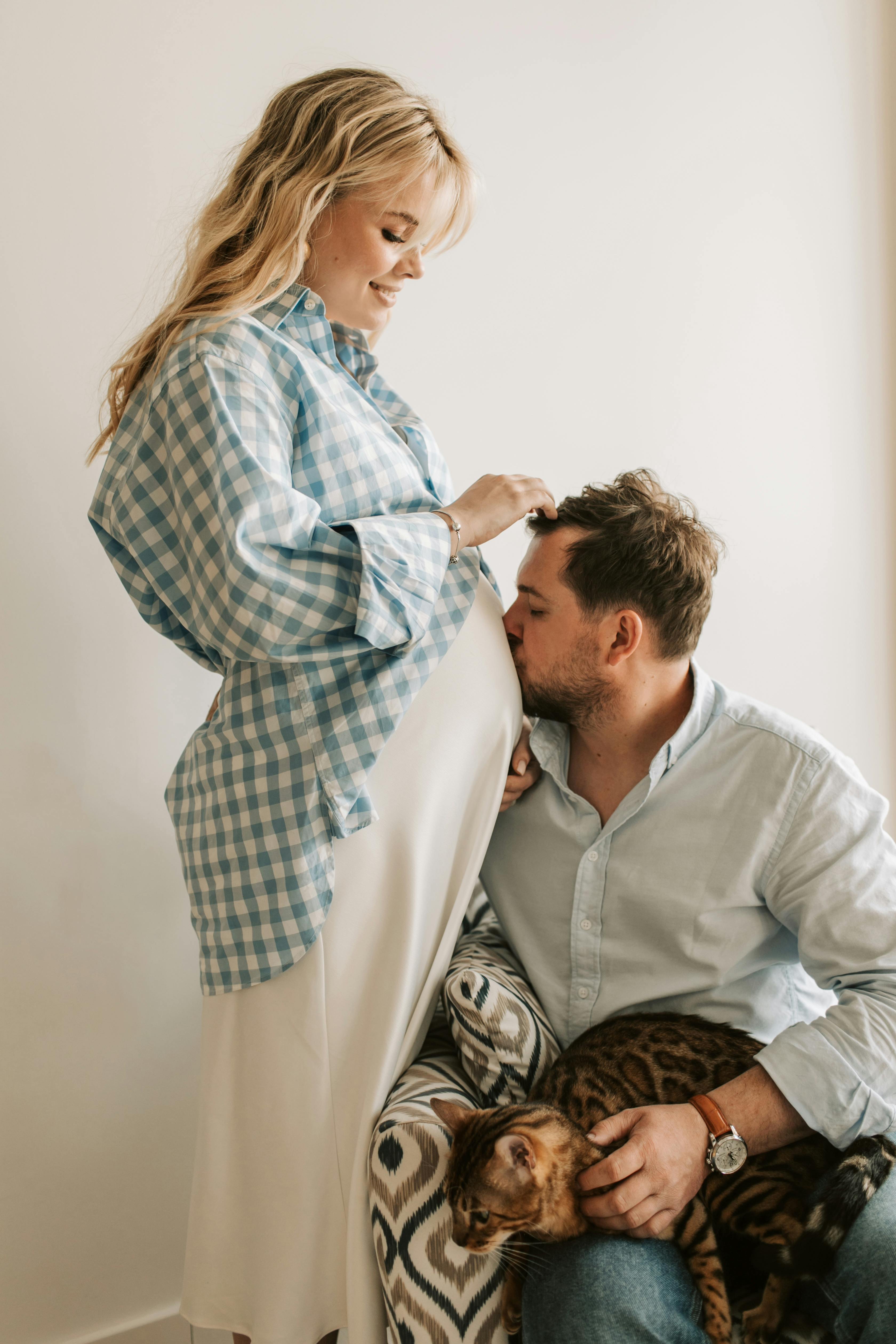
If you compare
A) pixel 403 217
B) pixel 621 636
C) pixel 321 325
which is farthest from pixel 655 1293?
pixel 403 217

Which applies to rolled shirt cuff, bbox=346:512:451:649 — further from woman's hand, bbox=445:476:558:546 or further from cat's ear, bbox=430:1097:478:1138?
cat's ear, bbox=430:1097:478:1138

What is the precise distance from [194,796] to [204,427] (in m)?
0.45

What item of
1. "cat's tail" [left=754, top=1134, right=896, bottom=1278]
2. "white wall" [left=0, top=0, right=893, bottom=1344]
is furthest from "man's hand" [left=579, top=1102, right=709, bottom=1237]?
"white wall" [left=0, top=0, right=893, bottom=1344]

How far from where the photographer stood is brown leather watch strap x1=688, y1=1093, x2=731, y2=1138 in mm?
1032

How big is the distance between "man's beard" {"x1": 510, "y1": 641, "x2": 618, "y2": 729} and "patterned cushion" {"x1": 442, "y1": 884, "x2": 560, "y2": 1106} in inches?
14.4

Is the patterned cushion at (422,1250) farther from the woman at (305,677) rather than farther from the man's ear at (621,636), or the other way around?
the man's ear at (621,636)

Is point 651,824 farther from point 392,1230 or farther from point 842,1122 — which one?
point 392,1230

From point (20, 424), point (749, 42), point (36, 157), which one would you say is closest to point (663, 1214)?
point (20, 424)

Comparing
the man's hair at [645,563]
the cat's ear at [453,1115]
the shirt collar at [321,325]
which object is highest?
the shirt collar at [321,325]

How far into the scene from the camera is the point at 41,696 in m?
1.50

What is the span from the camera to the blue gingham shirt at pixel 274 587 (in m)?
1.00

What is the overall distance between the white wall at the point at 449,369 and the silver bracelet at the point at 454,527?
660mm

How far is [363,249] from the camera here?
3.95ft

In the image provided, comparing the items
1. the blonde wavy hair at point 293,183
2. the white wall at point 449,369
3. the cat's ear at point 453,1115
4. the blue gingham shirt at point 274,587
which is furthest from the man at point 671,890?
the white wall at point 449,369
